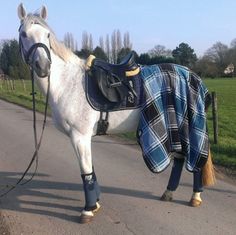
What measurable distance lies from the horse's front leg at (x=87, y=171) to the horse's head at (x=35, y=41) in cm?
82

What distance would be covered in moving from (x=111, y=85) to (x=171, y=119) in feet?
2.59

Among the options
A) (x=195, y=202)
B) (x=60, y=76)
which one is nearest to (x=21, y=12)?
(x=60, y=76)

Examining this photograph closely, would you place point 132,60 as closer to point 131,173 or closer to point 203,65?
point 131,173

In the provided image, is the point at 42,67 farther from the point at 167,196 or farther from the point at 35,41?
the point at 167,196

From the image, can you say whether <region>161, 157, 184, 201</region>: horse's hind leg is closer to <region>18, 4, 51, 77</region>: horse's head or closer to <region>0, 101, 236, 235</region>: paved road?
<region>0, 101, 236, 235</region>: paved road

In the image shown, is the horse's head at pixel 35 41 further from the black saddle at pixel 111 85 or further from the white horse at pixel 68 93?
the black saddle at pixel 111 85

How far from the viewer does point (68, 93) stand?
4754 millimetres

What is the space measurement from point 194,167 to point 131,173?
Answer: 2.02m

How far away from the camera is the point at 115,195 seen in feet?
18.8

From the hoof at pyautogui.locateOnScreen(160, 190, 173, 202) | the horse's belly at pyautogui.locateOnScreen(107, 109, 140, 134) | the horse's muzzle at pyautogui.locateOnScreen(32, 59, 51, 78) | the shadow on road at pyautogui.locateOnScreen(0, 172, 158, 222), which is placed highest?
the horse's muzzle at pyautogui.locateOnScreen(32, 59, 51, 78)

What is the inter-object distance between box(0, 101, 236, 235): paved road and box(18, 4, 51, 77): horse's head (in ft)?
5.72

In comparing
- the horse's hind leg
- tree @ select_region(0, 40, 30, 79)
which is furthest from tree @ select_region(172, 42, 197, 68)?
the horse's hind leg

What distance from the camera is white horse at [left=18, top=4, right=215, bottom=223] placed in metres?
4.55

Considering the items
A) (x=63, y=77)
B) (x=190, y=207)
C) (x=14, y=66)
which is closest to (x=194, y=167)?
(x=190, y=207)
